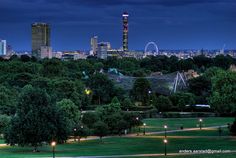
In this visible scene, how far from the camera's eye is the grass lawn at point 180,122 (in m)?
107

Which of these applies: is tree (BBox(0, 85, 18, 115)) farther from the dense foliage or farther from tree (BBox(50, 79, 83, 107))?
tree (BBox(50, 79, 83, 107))

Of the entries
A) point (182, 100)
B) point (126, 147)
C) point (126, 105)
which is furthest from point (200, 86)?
point (126, 147)

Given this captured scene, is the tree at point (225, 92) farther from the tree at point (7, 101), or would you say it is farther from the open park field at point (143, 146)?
the tree at point (7, 101)

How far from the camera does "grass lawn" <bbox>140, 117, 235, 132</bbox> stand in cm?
10656

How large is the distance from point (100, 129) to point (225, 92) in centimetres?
1777

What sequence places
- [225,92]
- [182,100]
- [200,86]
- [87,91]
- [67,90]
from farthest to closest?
1. [200,86]
2. [87,91]
3. [67,90]
4. [182,100]
5. [225,92]

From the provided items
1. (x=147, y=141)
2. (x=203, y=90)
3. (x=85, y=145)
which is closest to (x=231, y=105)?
(x=147, y=141)

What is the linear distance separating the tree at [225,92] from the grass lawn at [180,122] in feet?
45.7

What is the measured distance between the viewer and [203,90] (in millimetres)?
158000

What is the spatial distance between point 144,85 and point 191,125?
4644 centimetres

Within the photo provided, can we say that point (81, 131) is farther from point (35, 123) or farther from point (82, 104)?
point (82, 104)

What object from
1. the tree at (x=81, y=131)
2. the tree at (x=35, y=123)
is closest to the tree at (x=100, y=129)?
the tree at (x=81, y=131)

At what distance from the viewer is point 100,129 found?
8531 centimetres

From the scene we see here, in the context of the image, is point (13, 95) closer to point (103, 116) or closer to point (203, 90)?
point (103, 116)
